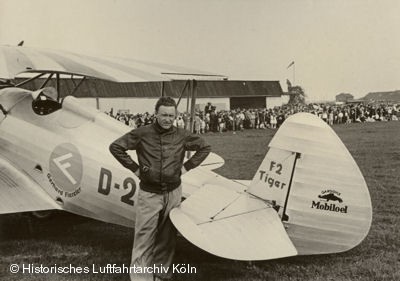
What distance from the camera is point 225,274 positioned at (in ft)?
14.9

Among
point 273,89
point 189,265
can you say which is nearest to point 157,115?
point 189,265

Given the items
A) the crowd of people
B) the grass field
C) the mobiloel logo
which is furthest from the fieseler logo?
the crowd of people

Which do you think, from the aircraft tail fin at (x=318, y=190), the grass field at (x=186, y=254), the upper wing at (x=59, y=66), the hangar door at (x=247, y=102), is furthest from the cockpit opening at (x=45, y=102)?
the hangar door at (x=247, y=102)

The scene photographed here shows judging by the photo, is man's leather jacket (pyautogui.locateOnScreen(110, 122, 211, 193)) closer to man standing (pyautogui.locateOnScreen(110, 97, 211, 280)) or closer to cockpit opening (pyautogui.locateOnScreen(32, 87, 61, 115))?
man standing (pyautogui.locateOnScreen(110, 97, 211, 280))

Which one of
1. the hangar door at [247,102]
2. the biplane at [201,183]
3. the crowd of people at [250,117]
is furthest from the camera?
the hangar door at [247,102]

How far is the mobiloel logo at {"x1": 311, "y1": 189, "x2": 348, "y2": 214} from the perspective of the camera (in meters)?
4.03

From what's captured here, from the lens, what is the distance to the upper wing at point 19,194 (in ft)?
17.6

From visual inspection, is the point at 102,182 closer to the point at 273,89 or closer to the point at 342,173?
the point at 342,173

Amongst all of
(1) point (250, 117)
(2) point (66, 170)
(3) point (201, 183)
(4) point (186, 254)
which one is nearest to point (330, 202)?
(3) point (201, 183)

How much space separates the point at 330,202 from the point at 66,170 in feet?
9.63

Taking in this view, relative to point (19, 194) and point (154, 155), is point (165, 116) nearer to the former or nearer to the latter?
point (154, 155)

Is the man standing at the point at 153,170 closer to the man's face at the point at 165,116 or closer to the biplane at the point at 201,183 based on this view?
the man's face at the point at 165,116

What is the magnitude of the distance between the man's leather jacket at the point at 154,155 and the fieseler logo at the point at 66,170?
121cm

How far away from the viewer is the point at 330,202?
4051 mm
